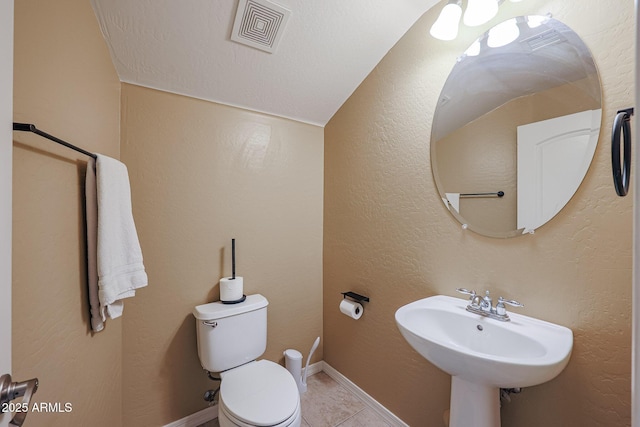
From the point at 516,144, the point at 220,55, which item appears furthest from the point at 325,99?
the point at 516,144

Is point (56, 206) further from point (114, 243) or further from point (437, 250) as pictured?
point (437, 250)

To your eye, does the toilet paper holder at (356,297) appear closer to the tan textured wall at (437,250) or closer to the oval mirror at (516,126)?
the tan textured wall at (437,250)

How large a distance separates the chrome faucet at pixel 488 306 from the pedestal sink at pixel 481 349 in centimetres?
3

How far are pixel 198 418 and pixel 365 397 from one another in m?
1.06

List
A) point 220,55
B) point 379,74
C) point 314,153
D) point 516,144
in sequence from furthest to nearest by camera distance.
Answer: point 314,153 < point 379,74 < point 220,55 < point 516,144

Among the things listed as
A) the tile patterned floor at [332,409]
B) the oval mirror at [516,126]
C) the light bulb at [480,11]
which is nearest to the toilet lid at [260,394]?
the tile patterned floor at [332,409]

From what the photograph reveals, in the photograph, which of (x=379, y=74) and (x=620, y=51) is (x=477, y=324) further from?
(x=379, y=74)

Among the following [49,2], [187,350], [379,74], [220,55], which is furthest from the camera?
[379,74]

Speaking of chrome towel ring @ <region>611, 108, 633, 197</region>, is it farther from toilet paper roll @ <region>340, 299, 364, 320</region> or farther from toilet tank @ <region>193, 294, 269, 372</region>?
toilet tank @ <region>193, 294, 269, 372</region>

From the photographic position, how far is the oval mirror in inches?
37.8

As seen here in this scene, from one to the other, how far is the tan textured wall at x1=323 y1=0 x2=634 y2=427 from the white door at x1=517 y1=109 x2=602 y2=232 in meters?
0.03

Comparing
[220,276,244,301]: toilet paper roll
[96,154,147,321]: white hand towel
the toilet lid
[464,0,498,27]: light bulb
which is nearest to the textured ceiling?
[464,0,498,27]: light bulb

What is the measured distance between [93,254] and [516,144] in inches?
70.3

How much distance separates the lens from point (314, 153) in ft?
6.74
